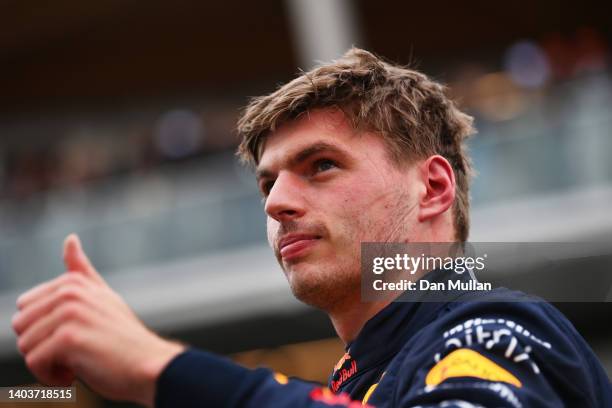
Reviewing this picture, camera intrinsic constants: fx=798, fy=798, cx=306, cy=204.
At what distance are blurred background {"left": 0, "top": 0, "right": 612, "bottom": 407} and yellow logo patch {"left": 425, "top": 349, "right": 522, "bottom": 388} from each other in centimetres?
191

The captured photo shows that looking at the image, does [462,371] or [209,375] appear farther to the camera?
[462,371]

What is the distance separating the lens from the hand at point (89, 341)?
46.0 inches

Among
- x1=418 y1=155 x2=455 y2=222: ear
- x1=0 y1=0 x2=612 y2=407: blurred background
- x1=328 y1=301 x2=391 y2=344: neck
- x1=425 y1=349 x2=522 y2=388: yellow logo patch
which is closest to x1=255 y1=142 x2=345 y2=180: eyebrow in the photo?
x1=418 y1=155 x2=455 y2=222: ear

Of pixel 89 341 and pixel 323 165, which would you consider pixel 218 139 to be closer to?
pixel 323 165

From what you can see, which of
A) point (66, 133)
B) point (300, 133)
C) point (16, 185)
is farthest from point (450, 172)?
point (66, 133)

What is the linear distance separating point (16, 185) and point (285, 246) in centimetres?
982

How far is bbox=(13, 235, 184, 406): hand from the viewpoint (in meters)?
1.17

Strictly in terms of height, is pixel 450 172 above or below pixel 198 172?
below

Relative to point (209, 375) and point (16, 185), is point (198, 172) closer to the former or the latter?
point (16, 185)

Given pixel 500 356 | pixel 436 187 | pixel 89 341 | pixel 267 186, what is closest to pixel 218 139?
pixel 267 186

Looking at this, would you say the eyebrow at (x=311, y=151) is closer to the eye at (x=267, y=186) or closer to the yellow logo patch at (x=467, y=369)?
the eye at (x=267, y=186)

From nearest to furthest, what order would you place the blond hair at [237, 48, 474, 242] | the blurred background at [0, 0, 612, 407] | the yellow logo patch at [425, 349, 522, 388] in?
the yellow logo patch at [425, 349, 522, 388], the blond hair at [237, 48, 474, 242], the blurred background at [0, 0, 612, 407]

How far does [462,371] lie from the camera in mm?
1335

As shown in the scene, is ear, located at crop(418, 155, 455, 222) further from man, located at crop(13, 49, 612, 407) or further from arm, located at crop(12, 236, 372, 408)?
arm, located at crop(12, 236, 372, 408)
